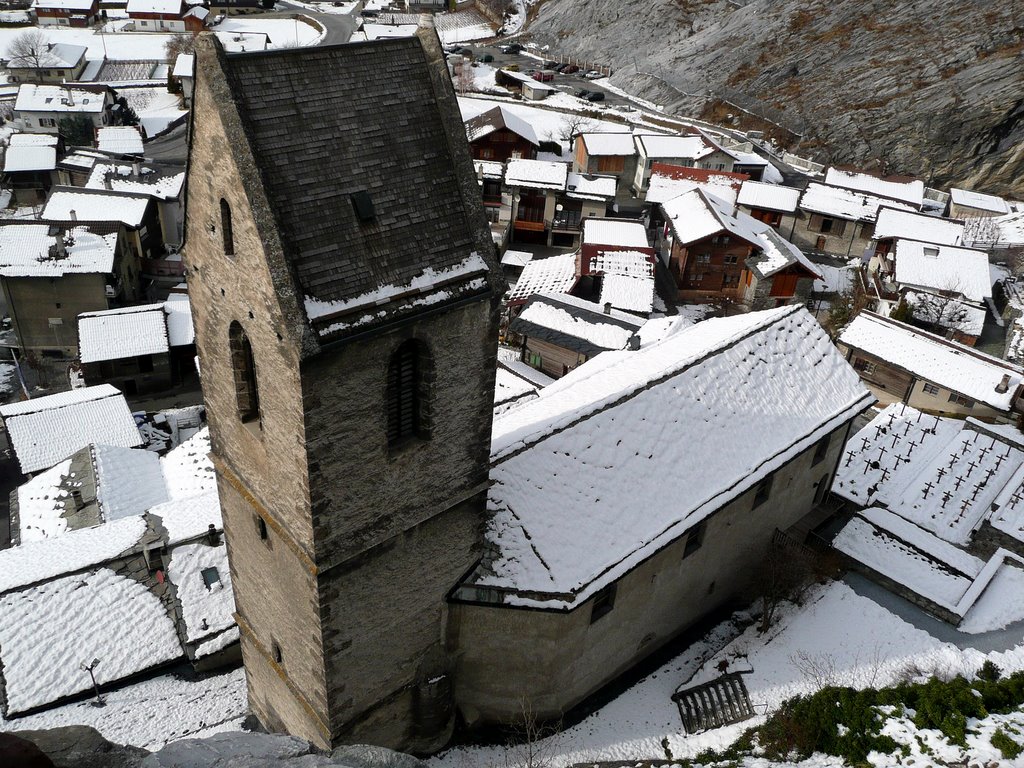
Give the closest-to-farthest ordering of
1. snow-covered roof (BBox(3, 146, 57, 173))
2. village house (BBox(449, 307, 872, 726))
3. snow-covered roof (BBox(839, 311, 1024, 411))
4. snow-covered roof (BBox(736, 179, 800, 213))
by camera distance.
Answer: village house (BBox(449, 307, 872, 726)) < snow-covered roof (BBox(839, 311, 1024, 411)) < snow-covered roof (BBox(736, 179, 800, 213)) < snow-covered roof (BBox(3, 146, 57, 173))

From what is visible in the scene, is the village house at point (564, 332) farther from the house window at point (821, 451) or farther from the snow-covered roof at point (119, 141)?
the snow-covered roof at point (119, 141)

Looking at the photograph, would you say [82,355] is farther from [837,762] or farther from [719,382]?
[837,762]

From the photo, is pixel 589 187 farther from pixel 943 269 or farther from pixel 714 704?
pixel 714 704

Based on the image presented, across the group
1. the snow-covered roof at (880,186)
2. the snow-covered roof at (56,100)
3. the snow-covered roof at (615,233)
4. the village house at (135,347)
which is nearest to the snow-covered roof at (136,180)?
the village house at (135,347)

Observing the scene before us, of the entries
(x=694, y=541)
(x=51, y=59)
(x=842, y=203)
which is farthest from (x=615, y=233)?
(x=51, y=59)

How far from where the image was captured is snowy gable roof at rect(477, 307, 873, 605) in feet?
79.2

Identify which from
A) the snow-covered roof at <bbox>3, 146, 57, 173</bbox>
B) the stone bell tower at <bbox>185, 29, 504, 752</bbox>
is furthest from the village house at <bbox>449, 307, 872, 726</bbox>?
the snow-covered roof at <bbox>3, 146, 57, 173</bbox>

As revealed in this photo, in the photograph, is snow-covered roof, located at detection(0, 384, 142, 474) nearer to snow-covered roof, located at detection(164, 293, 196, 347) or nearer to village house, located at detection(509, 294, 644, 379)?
snow-covered roof, located at detection(164, 293, 196, 347)

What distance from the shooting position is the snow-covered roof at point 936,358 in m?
45.8

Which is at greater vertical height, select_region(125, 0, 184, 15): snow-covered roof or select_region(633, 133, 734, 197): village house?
select_region(125, 0, 184, 15): snow-covered roof

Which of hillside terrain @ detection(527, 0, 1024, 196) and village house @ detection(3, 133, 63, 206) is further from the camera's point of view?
hillside terrain @ detection(527, 0, 1024, 196)

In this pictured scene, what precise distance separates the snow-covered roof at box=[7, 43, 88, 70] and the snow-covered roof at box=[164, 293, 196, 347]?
85075 mm

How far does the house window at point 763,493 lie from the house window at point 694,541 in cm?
310

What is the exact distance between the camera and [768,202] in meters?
74.2
